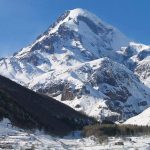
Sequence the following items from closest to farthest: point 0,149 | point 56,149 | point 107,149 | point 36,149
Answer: point 0,149 < point 36,149 < point 56,149 < point 107,149

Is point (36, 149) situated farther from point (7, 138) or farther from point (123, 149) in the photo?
point (123, 149)

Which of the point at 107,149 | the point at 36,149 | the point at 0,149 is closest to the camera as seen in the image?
the point at 0,149

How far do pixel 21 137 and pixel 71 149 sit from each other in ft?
57.1

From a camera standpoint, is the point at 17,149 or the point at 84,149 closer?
the point at 17,149

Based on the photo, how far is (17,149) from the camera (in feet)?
530

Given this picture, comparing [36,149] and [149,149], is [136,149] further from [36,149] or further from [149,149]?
[36,149]

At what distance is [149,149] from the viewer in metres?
198

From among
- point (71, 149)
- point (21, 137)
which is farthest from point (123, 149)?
point (21, 137)

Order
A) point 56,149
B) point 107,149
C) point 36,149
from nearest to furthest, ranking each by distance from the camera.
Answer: point 36,149 < point 56,149 < point 107,149

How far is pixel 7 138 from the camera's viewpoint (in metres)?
189

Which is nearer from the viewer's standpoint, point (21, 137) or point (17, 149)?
point (17, 149)

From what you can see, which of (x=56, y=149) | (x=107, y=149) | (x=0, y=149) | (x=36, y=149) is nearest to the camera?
(x=0, y=149)

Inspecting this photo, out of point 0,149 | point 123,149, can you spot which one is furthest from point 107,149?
point 0,149

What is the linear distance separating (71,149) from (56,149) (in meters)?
15.1
